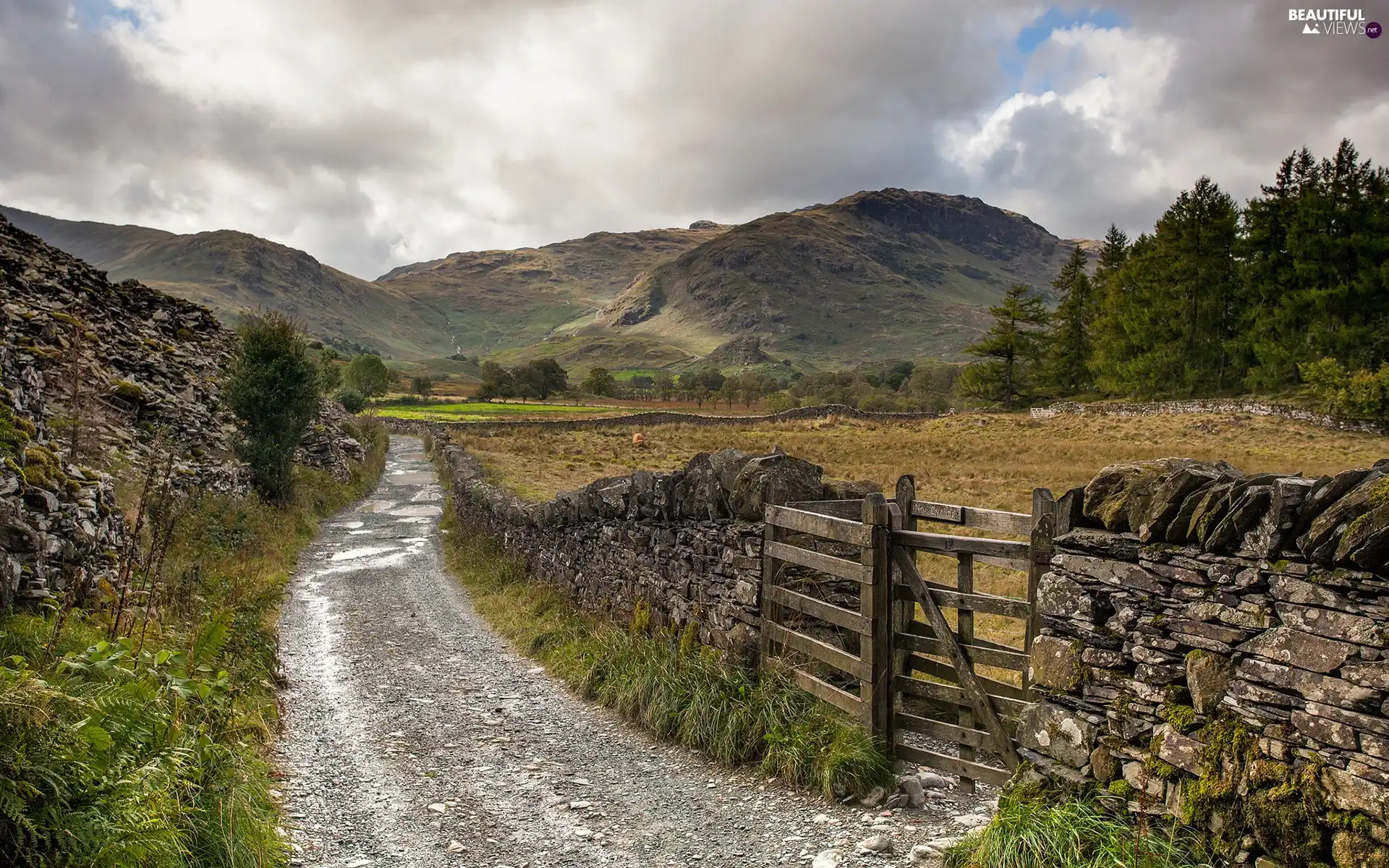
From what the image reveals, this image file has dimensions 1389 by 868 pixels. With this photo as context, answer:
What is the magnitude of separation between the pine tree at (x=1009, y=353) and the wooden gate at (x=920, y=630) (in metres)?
72.4

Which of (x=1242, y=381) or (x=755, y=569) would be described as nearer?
(x=755, y=569)

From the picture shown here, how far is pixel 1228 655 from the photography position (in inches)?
165

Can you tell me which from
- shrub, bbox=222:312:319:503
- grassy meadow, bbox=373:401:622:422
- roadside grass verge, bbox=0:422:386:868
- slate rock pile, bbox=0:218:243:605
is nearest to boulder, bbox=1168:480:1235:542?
roadside grass verge, bbox=0:422:386:868

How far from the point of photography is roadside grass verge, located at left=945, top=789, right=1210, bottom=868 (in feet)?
14.0

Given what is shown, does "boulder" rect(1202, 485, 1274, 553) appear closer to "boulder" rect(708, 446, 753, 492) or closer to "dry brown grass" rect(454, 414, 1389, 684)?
"boulder" rect(708, 446, 753, 492)

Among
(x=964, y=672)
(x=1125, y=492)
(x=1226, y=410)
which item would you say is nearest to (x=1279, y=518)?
(x=1125, y=492)

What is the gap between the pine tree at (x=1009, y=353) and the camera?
74.1m

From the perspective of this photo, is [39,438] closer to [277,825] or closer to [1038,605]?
[277,825]

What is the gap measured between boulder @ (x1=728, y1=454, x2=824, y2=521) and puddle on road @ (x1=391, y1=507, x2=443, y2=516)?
2251 cm

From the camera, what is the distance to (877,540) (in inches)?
257

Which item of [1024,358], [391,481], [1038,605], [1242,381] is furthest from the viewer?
[1024,358]

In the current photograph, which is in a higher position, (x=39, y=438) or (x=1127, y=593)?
(x=39, y=438)

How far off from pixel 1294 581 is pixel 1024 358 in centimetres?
8080

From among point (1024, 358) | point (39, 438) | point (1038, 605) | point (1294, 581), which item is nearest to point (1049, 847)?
point (1038, 605)
